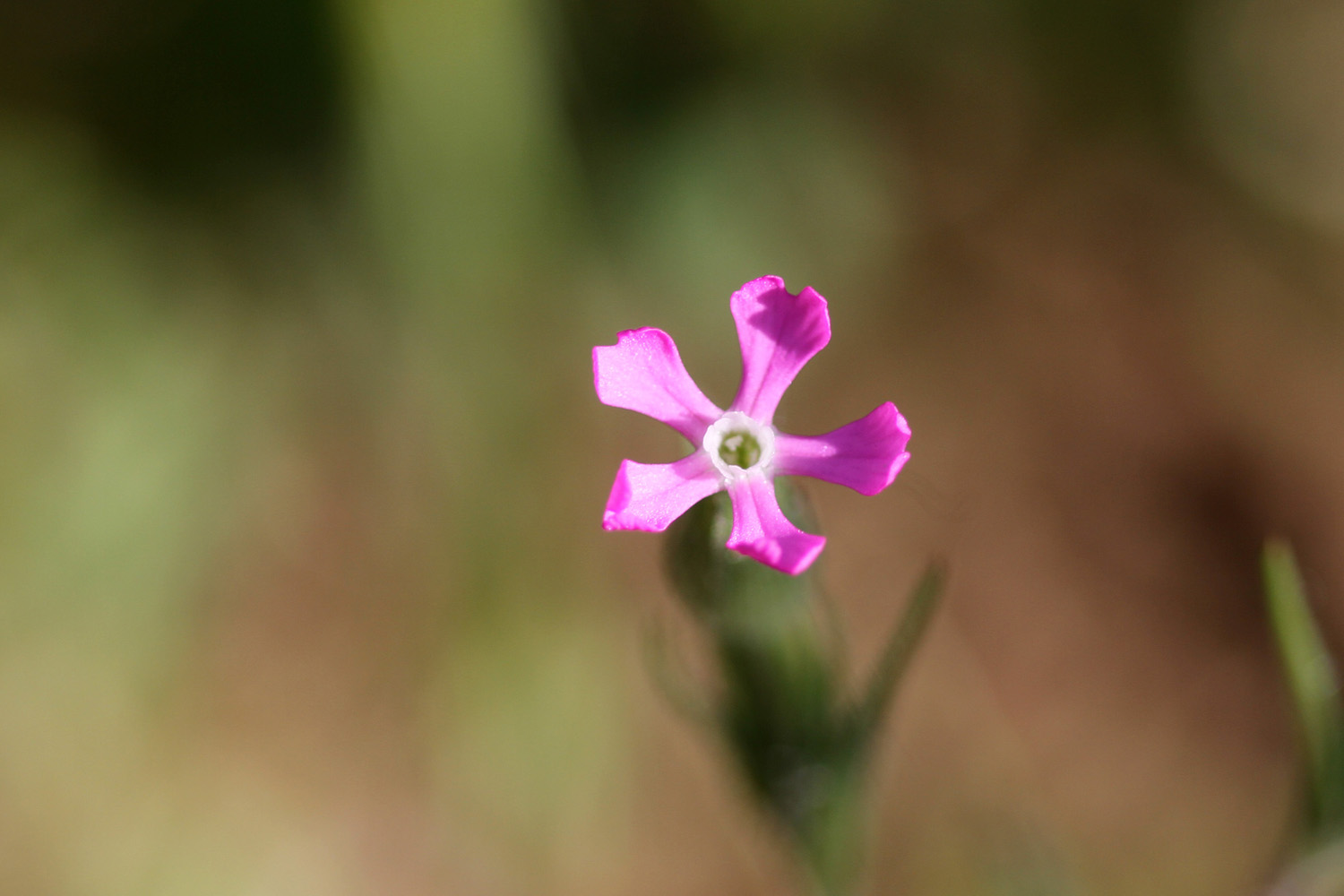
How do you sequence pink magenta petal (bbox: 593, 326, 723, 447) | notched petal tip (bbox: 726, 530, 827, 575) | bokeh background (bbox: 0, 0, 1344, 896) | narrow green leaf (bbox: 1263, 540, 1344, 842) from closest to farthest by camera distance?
notched petal tip (bbox: 726, 530, 827, 575) < pink magenta petal (bbox: 593, 326, 723, 447) < narrow green leaf (bbox: 1263, 540, 1344, 842) < bokeh background (bbox: 0, 0, 1344, 896)

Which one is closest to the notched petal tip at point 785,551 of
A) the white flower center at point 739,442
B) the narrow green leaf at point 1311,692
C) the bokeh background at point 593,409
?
the white flower center at point 739,442

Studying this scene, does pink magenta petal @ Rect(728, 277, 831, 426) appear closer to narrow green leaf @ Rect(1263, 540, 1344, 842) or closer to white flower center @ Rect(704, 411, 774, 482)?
white flower center @ Rect(704, 411, 774, 482)

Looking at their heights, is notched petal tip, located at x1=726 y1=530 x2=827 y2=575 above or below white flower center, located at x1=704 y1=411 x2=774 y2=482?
below

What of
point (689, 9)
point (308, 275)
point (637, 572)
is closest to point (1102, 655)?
point (637, 572)

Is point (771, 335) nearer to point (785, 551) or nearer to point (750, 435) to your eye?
point (750, 435)

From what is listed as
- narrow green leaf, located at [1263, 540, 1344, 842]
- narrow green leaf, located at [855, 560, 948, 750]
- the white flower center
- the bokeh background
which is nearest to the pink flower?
the white flower center

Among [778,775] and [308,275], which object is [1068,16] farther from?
[778,775]
